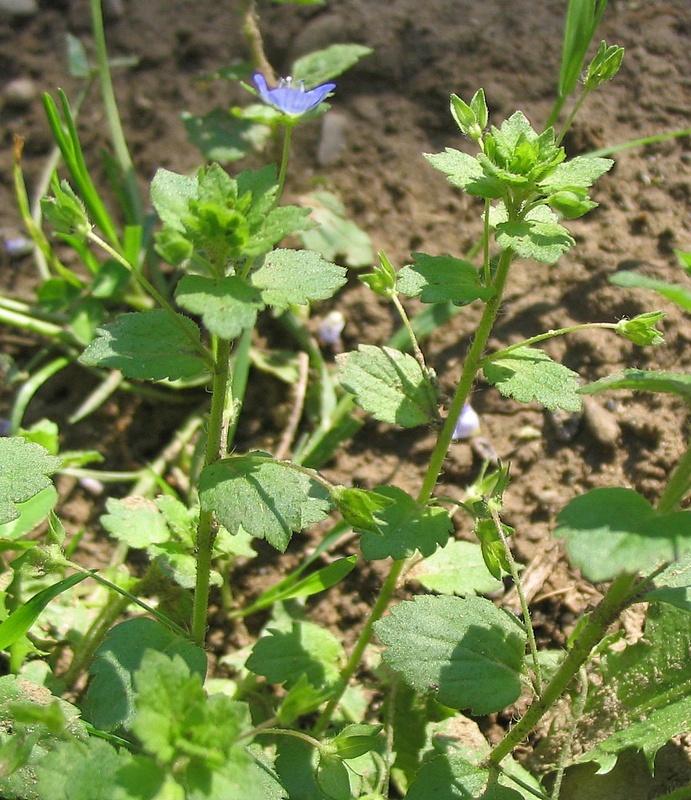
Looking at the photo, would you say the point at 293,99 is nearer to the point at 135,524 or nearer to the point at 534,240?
the point at 534,240

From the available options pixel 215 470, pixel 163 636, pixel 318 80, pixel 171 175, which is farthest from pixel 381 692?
pixel 318 80

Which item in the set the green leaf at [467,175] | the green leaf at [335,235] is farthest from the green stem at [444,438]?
the green leaf at [335,235]

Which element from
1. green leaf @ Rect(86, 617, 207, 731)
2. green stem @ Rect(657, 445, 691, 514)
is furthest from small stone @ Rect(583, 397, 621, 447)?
green leaf @ Rect(86, 617, 207, 731)

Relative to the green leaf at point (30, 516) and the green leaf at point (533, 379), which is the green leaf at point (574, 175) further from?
the green leaf at point (30, 516)

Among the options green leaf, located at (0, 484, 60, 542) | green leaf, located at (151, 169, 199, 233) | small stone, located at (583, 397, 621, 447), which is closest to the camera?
green leaf, located at (151, 169, 199, 233)

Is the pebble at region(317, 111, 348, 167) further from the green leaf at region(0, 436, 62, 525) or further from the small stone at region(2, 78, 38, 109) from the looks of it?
the green leaf at region(0, 436, 62, 525)
